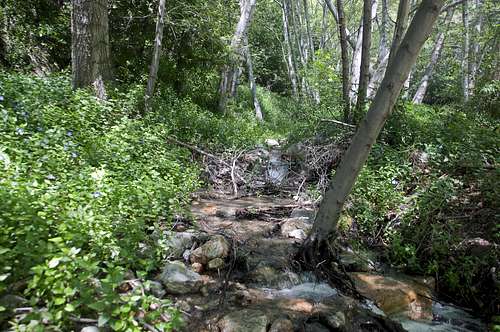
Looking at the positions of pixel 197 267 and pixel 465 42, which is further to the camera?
pixel 465 42

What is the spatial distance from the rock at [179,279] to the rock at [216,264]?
10.2 inches

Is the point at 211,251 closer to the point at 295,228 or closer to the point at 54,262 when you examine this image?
the point at 295,228

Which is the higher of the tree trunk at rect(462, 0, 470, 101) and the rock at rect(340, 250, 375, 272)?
the tree trunk at rect(462, 0, 470, 101)

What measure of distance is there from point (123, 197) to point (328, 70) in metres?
9.56

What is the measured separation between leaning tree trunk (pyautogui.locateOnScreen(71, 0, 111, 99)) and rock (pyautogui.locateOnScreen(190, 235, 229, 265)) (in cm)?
399

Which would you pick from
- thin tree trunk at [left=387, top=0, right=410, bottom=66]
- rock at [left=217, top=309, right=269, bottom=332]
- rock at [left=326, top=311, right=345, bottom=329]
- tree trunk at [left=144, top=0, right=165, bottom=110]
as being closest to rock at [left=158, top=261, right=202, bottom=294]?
rock at [left=217, top=309, right=269, bottom=332]

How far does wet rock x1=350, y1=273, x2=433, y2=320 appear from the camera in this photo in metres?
3.72

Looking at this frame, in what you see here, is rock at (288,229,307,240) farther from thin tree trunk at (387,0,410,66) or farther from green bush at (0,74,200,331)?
thin tree trunk at (387,0,410,66)

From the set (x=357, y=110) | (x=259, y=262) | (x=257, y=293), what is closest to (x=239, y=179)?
(x=357, y=110)

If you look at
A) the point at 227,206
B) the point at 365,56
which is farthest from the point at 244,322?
the point at 365,56

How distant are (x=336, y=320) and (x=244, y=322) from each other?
2.84 ft

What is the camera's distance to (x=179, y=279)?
325 cm

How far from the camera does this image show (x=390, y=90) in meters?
3.05

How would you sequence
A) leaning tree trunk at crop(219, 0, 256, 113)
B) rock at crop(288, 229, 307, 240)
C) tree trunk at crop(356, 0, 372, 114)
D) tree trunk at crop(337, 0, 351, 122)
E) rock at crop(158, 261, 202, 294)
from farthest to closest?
leaning tree trunk at crop(219, 0, 256, 113) → tree trunk at crop(337, 0, 351, 122) → tree trunk at crop(356, 0, 372, 114) → rock at crop(288, 229, 307, 240) → rock at crop(158, 261, 202, 294)
